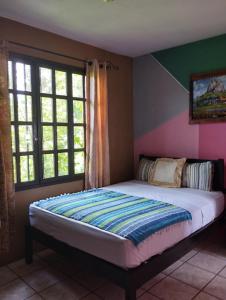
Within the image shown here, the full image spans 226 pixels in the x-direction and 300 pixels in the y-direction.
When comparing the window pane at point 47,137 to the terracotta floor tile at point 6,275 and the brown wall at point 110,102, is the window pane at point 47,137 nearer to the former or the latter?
the brown wall at point 110,102

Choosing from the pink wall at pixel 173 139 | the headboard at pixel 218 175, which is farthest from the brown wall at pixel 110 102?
the headboard at pixel 218 175

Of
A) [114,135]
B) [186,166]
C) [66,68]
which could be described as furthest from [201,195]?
[66,68]

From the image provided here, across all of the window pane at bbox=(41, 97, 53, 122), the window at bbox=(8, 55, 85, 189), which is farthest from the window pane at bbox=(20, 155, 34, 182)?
the window pane at bbox=(41, 97, 53, 122)

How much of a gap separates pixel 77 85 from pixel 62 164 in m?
1.03

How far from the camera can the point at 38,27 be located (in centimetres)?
279

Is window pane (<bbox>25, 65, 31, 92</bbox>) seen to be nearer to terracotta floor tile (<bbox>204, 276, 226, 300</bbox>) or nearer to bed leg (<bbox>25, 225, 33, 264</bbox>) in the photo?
bed leg (<bbox>25, 225, 33, 264</bbox>)

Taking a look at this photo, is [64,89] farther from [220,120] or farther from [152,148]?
[220,120]

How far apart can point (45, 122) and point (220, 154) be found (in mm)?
2159

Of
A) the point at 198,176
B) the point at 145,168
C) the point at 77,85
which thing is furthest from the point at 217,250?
the point at 77,85

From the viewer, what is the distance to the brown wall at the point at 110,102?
2.71m

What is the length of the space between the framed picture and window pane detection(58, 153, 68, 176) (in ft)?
5.61

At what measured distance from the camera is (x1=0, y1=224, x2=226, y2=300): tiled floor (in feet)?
6.90

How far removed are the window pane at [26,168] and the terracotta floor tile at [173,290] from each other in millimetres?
1675

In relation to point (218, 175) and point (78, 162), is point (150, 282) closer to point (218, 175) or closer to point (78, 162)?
point (218, 175)
